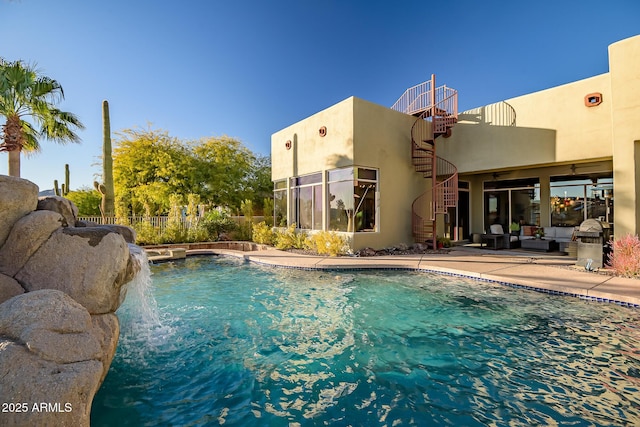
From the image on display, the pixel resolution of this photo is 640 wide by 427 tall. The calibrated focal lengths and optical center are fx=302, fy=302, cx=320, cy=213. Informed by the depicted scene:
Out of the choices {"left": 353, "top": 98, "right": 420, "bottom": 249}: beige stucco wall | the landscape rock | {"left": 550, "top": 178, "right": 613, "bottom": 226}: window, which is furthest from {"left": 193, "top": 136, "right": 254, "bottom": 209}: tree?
{"left": 550, "top": 178, "right": 613, "bottom": 226}: window

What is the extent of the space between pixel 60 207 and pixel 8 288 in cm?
104

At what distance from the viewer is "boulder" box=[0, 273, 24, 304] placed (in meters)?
2.26

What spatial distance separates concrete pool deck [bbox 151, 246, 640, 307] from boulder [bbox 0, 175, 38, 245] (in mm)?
5839

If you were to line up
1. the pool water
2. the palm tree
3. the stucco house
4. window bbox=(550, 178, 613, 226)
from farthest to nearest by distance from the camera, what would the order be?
window bbox=(550, 178, 613, 226)
the stucco house
the palm tree
the pool water

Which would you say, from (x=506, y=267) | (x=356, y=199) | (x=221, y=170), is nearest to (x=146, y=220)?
(x=221, y=170)

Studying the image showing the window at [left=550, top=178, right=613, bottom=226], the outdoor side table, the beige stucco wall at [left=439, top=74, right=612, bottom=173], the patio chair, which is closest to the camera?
the beige stucco wall at [left=439, top=74, right=612, bottom=173]

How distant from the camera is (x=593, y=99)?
8.27m

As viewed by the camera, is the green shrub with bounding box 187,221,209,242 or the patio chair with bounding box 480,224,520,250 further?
the green shrub with bounding box 187,221,209,242

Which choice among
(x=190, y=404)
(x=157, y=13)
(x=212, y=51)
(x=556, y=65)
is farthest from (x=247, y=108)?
(x=190, y=404)

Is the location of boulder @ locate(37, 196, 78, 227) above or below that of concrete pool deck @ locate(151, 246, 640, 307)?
above

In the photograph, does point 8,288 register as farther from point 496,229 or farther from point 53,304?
point 496,229

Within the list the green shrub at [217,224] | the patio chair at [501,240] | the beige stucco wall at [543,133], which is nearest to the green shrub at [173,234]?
the green shrub at [217,224]

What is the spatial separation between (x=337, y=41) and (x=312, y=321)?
12.2 metres

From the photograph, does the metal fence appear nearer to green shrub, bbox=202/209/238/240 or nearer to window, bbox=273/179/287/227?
green shrub, bbox=202/209/238/240
